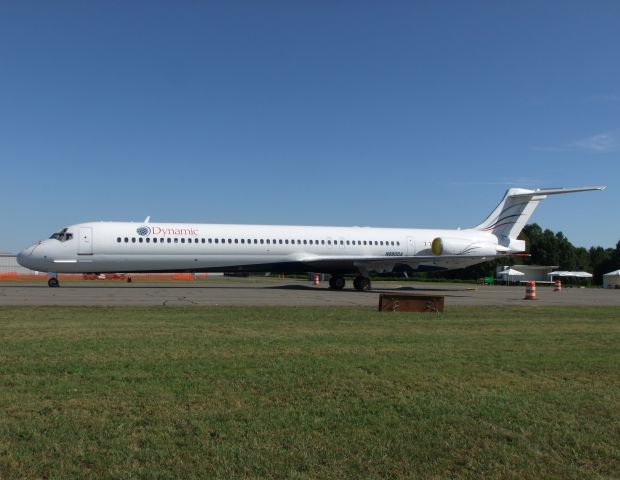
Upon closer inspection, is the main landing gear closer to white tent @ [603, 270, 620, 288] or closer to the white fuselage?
the white fuselage

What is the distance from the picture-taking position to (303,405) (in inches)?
237

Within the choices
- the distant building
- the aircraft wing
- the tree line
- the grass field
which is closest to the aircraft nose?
the aircraft wing

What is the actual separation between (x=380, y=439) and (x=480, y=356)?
4.53 meters

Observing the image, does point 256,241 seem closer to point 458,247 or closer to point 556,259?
point 458,247

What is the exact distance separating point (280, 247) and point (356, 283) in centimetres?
481

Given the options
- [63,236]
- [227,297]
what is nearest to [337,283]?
[227,297]

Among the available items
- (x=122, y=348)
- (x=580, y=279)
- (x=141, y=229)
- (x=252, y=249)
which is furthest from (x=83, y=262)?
(x=580, y=279)

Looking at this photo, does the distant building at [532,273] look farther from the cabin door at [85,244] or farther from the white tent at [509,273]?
the cabin door at [85,244]

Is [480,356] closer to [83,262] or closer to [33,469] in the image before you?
[33,469]

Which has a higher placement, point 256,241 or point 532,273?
point 256,241

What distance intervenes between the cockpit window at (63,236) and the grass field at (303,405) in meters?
18.3

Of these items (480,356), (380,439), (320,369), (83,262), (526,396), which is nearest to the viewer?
(380,439)

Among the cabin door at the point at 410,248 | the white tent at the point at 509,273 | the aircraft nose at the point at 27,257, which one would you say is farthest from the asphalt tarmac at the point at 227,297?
the white tent at the point at 509,273

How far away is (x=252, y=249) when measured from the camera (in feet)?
102
